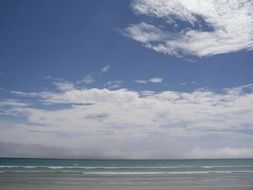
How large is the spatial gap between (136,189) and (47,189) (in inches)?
222

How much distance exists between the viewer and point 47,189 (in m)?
20.6

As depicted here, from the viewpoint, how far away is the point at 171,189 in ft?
73.7

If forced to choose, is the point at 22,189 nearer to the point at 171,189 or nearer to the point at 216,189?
the point at 171,189

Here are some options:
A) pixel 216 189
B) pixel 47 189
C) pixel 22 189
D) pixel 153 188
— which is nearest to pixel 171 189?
pixel 153 188

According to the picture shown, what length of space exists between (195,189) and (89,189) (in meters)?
7.05

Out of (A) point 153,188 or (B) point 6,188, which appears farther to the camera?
(A) point 153,188

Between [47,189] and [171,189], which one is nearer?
[47,189]

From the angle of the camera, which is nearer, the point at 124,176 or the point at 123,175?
the point at 124,176

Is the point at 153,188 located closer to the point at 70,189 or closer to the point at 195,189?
the point at 195,189

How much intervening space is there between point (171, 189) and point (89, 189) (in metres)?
5.49

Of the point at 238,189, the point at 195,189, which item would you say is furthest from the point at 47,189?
the point at 238,189

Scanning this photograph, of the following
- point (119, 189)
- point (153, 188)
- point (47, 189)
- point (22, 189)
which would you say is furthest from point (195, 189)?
point (22, 189)

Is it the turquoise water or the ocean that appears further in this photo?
the turquoise water

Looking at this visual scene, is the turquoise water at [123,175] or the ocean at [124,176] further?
the turquoise water at [123,175]
